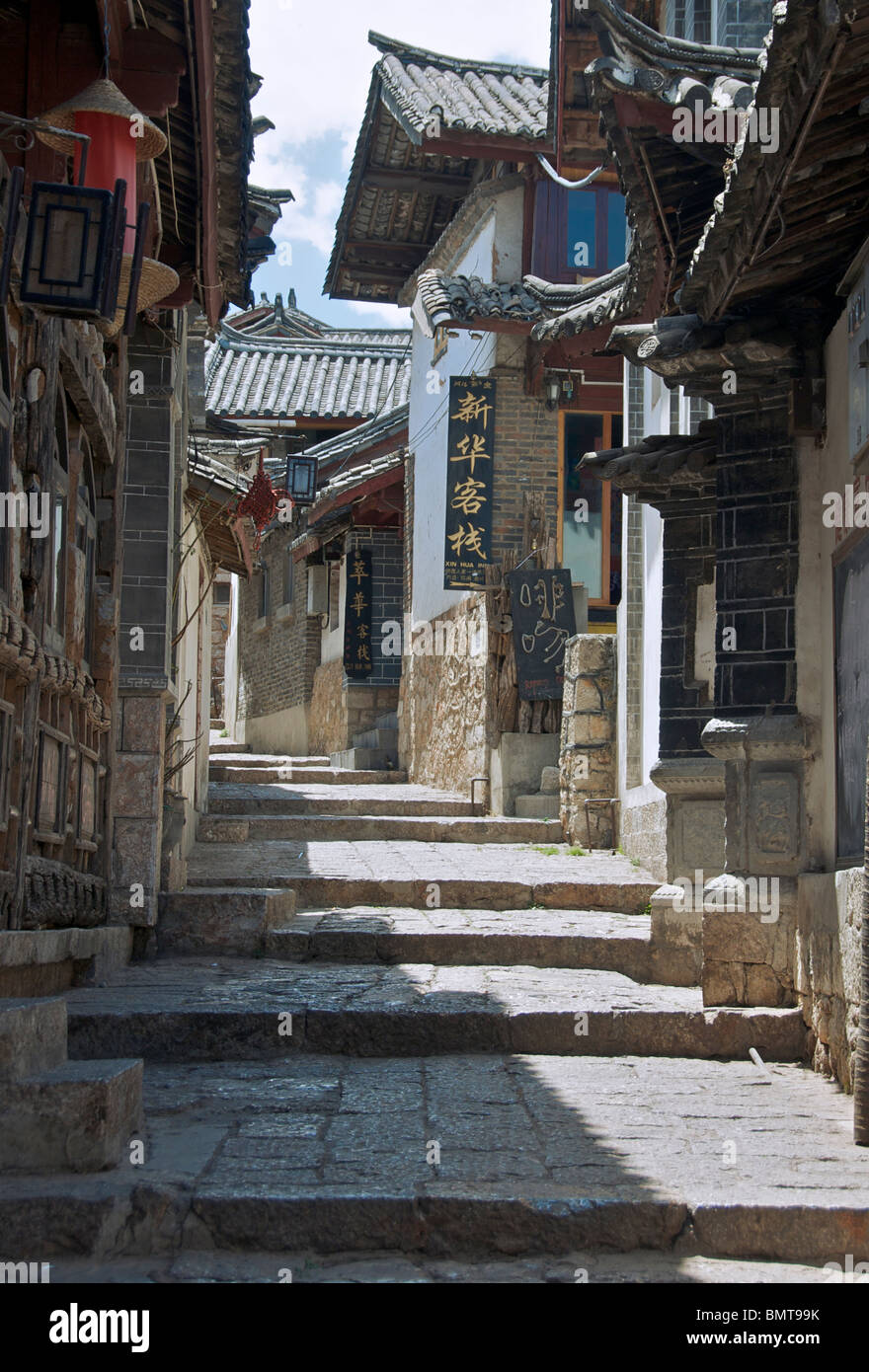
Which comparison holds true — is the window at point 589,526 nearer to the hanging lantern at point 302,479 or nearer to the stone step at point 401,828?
the stone step at point 401,828

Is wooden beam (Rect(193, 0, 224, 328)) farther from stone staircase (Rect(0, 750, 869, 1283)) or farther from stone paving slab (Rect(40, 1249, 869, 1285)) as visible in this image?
stone paving slab (Rect(40, 1249, 869, 1285))

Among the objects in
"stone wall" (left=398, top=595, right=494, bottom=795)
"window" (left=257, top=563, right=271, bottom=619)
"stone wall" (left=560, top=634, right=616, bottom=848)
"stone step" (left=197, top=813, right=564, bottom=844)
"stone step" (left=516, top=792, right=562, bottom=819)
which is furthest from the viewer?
"window" (left=257, top=563, right=271, bottom=619)

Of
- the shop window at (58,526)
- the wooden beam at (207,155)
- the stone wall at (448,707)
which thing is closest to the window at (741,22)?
the wooden beam at (207,155)

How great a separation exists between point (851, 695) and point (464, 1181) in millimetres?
2626

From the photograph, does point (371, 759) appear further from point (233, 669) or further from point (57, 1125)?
point (57, 1125)

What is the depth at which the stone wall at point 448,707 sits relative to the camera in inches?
566

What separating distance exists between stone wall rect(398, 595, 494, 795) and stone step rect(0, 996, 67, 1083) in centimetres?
983

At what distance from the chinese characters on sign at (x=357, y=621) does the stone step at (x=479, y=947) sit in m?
13.4

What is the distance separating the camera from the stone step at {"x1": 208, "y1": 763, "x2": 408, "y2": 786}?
17719 millimetres

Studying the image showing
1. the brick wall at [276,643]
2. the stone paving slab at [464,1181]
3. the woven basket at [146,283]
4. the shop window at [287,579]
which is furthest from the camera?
the shop window at [287,579]

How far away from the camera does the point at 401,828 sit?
41.9 feet

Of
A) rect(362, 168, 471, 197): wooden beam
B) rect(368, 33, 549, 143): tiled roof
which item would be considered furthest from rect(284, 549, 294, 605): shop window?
rect(368, 33, 549, 143): tiled roof
